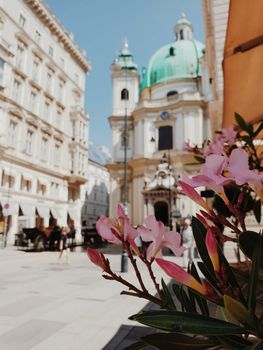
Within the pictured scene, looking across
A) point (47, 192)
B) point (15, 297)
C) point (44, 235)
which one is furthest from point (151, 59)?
point (15, 297)

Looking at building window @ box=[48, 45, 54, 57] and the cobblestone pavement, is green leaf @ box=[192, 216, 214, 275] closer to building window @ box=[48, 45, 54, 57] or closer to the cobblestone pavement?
the cobblestone pavement

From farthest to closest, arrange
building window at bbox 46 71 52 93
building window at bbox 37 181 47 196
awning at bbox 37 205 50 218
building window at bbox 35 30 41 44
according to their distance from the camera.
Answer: building window at bbox 46 71 52 93
building window at bbox 35 30 41 44
building window at bbox 37 181 47 196
awning at bbox 37 205 50 218

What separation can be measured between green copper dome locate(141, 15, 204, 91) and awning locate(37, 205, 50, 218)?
2422cm

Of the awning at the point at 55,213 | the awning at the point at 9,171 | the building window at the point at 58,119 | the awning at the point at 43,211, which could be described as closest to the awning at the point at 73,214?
the awning at the point at 55,213

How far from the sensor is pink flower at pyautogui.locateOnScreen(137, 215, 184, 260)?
1015 millimetres

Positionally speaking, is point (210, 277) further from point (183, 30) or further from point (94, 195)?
point (183, 30)

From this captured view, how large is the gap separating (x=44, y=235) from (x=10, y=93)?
12397mm

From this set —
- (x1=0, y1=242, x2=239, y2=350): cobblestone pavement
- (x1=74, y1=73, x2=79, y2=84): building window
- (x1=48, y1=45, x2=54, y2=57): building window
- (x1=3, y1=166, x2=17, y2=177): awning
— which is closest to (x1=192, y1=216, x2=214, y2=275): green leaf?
(x1=0, y1=242, x2=239, y2=350): cobblestone pavement

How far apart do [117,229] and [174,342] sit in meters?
0.38

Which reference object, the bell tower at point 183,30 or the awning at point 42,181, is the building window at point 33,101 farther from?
the bell tower at point 183,30

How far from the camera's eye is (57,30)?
31.1m

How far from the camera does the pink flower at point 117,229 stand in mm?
1024

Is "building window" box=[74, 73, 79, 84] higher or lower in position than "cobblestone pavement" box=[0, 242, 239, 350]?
higher

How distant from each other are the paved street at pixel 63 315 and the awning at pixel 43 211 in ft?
64.4
